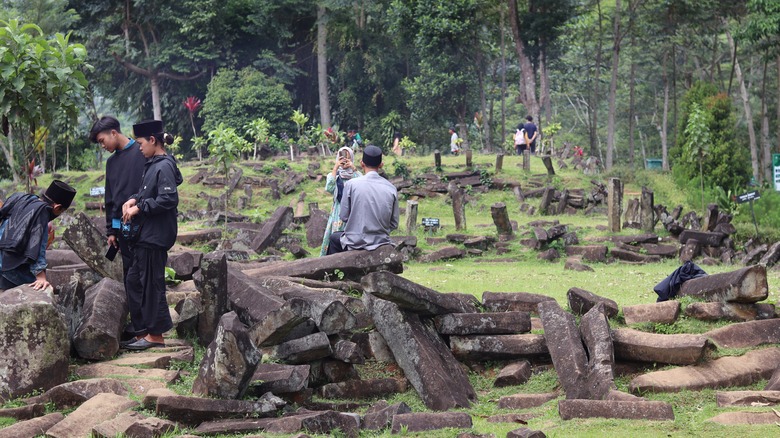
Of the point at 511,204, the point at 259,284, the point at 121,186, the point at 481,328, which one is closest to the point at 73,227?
the point at 121,186

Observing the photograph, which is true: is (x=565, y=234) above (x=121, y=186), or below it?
below

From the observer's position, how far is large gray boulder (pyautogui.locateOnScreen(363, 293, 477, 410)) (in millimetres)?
7785

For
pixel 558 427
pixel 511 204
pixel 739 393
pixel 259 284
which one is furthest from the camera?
pixel 511 204

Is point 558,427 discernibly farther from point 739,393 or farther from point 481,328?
point 481,328

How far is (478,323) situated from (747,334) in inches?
99.5

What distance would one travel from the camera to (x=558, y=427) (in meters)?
6.64

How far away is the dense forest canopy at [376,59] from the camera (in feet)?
127

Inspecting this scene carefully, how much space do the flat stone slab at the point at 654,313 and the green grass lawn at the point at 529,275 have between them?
0.29 feet

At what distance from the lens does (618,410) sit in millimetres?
6785

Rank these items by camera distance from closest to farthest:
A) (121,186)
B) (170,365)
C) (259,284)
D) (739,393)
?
1. (739,393)
2. (170,365)
3. (121,186)
4. (259,284)

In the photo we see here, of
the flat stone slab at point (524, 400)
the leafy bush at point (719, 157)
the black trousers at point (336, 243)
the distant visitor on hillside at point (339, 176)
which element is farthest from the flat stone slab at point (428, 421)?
the leafy bush at point (719, 157)

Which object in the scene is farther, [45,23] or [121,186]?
[45,23]

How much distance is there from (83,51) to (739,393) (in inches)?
308

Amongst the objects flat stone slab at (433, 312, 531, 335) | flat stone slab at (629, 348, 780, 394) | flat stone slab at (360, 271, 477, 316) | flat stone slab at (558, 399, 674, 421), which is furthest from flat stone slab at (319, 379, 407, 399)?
flat stone slab at (629, 348, 780, 394)
